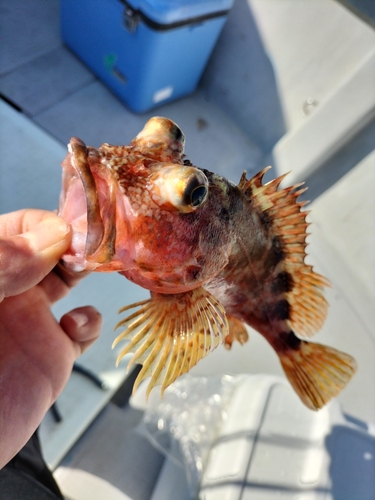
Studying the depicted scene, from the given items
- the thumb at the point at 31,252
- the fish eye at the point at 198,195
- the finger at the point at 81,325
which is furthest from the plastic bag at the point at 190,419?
the fish eye at the point at 198,195

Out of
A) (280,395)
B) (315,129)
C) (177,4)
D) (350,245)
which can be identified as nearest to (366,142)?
(315,129)

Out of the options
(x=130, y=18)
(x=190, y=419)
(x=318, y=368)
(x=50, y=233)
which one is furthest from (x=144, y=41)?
(x=190, y=419)

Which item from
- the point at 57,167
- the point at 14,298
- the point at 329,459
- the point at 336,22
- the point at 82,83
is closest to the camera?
the point at 14,298

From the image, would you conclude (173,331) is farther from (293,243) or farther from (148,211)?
(293,243)

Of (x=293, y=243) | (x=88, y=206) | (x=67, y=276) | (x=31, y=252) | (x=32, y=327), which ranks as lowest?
(x=32, y=327)

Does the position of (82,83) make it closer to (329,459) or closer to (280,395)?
(280,395)

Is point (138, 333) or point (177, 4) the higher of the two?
point (177, 4)

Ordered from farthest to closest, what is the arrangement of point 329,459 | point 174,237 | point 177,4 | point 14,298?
point 177,4 < point 329,459 < point 14,298 < point 174,237
